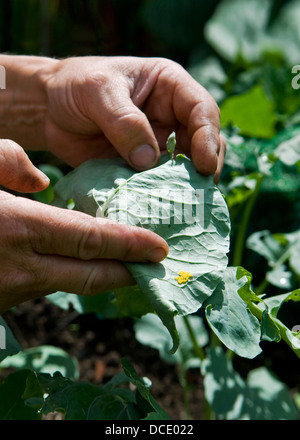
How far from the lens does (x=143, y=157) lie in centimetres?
129

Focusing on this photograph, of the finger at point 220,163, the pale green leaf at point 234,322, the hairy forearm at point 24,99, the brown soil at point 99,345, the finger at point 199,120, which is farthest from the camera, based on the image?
the brown soil at point 99,345

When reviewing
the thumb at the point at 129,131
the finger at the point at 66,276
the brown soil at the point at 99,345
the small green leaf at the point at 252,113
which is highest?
the thumb at the point at 129,131

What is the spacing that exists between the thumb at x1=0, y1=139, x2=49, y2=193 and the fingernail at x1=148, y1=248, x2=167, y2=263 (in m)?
0.29

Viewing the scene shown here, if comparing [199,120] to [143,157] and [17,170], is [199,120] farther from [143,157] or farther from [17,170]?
[17,170]

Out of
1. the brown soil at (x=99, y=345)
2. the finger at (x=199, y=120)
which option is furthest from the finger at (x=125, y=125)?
the brown soil at (x=99, y=345)

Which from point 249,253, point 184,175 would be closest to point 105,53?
point 249,253

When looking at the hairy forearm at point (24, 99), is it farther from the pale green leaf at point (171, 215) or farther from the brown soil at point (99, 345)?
the brown soil at point (99, 345)

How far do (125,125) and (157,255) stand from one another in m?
0.41

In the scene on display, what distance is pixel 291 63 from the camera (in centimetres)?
351

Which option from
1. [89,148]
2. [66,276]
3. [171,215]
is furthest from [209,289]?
[89,148]

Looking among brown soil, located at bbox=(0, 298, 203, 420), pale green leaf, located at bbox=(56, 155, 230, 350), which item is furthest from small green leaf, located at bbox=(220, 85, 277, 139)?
pale green leaf, located at bbox=(56, 155, 230, 350)

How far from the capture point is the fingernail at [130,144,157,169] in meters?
1.29

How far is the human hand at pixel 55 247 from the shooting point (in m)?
1.02

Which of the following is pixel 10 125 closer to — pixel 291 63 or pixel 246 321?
pixel 246 321
